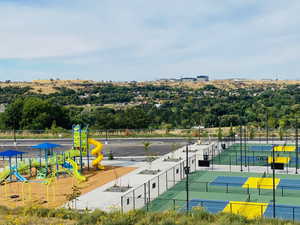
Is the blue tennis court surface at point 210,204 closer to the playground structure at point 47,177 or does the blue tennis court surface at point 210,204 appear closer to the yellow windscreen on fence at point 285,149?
the playground structure at point 47,177

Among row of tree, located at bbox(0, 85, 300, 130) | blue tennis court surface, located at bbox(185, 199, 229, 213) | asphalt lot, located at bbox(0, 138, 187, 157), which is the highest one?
row of tree, located at bbox(0, 85, 300, 130)

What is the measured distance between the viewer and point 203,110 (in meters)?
105

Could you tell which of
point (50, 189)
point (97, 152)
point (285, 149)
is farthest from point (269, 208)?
point (285, 149)

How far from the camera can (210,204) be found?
26469 mm

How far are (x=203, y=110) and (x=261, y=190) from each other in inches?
2965

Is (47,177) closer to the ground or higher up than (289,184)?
higher up

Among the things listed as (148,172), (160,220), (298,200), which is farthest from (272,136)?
(160,220)

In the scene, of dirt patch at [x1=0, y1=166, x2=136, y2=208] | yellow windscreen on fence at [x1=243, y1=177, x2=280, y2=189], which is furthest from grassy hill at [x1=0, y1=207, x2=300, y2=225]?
yellow windscreen on fence at [x1=243, y1=177, x2=280, y2=189]

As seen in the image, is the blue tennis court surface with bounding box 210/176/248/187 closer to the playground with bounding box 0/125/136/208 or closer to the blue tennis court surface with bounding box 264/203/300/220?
the blue tennis court surface with bounding box 264/203/300/220

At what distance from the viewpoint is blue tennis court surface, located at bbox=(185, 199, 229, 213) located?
25.2 m

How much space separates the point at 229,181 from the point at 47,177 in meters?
15.8

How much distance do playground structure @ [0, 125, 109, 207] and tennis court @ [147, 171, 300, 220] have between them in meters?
7.65

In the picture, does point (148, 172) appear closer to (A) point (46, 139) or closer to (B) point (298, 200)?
(B) point (298, 200)

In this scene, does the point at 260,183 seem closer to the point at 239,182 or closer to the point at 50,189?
the point at 239,182
